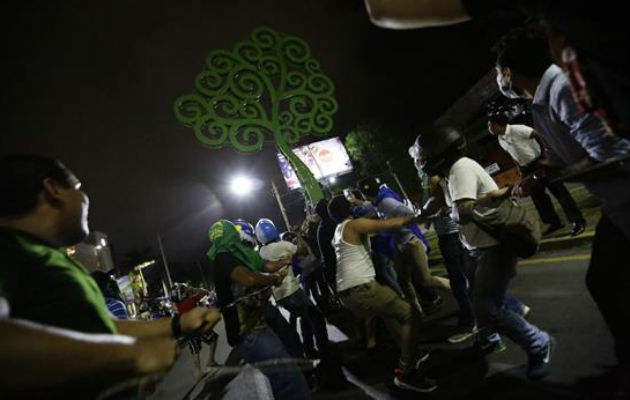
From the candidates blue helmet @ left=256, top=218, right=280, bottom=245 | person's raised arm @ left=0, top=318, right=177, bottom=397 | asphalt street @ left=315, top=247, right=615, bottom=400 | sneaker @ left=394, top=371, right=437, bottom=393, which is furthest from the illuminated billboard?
person's raised arm @ left=0, top=318, right=177, bottom=397

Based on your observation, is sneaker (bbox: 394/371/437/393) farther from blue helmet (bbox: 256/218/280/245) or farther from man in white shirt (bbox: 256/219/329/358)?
blue helmet (bbox: 256/218/280/245)

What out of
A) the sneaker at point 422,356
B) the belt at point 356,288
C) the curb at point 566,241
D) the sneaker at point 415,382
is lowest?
the sneaker at point 422,356

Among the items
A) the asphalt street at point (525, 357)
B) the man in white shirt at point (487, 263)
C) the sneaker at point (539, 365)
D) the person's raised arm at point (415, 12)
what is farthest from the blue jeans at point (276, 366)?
the person's raised arm at point (415, 12)

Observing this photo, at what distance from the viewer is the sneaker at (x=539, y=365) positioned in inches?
112

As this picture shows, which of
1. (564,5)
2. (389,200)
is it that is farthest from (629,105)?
(389,200)

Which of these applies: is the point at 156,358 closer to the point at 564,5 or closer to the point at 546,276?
the point at 564,5

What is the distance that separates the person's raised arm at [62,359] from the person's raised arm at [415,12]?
1607mm

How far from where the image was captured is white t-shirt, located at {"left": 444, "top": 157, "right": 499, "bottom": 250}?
2.97m

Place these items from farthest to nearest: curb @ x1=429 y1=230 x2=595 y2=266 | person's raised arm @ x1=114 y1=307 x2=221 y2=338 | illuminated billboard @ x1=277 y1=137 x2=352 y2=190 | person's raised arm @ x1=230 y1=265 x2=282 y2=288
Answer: illuminated billboard @ x1=277 y1=137 x2=352 y2=190 < curb @ x1=429 y1=230 x2=595 y2=266 < person's raised arm @ x1=230 y1=265 x2=282 y2=288 < person's raised arm @ x1=114 y1=307 x2=221 y2=338

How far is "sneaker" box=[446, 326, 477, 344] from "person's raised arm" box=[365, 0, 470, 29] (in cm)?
381

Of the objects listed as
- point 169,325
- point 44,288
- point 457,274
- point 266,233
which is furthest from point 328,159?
point 44,288

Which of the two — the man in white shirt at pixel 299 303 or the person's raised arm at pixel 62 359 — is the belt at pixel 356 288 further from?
the person's raised arm at pixel 62 359

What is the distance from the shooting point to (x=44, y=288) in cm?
120

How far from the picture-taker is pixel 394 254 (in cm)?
541
